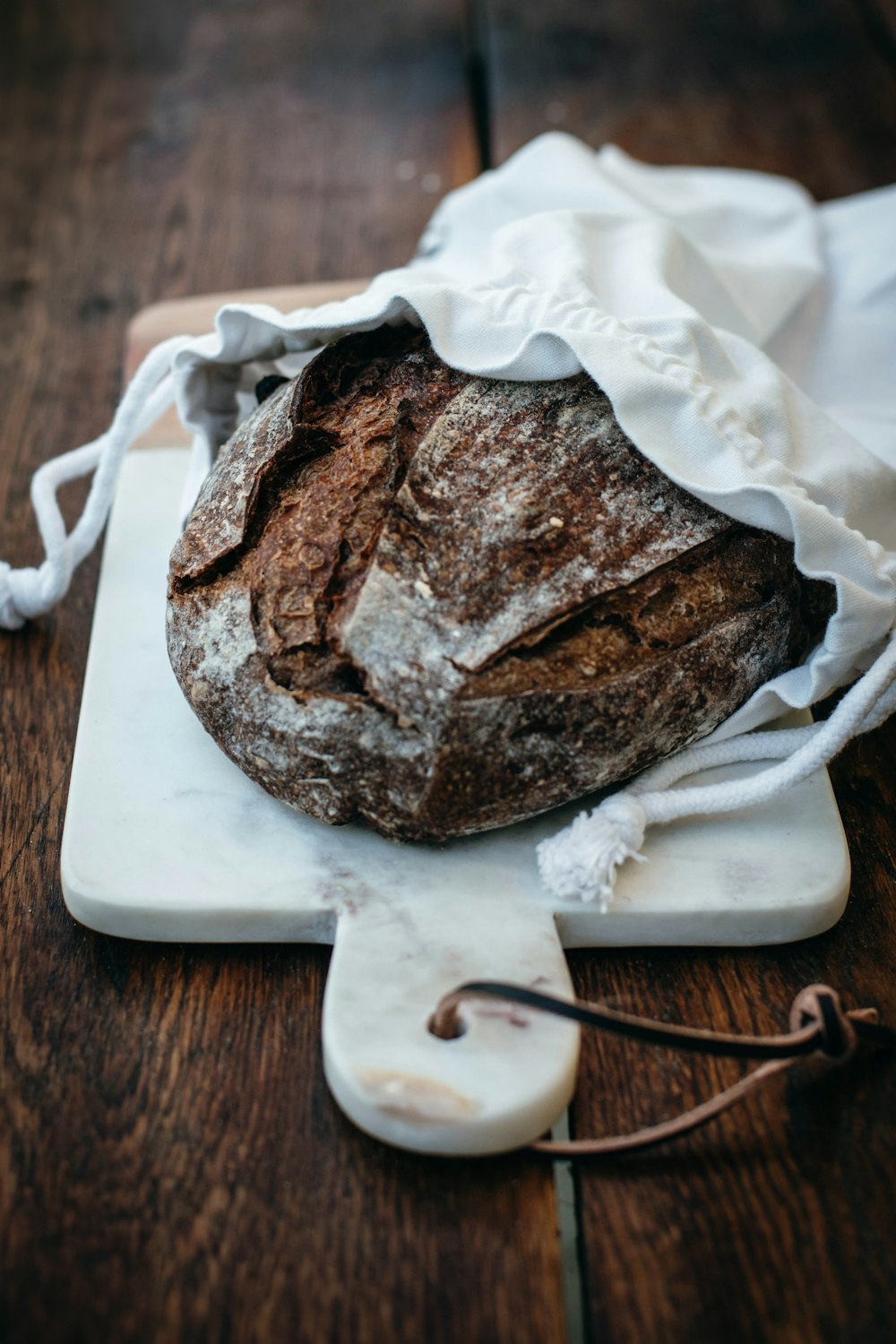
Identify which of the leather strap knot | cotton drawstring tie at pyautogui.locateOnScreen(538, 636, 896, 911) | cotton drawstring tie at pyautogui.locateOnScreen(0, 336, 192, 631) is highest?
cotton drawstring tie at pyautogui.locateOnScreen(0, 336, 192, 631)

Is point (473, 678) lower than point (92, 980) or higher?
higher

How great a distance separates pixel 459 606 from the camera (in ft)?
2.61

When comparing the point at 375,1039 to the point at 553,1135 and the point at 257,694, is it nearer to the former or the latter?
the point at 553,1135

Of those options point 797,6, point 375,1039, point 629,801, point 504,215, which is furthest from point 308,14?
point 375,1039

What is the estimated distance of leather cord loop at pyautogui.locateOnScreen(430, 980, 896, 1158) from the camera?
0.71 meters

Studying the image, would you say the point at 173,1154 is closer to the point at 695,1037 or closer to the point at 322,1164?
the point at 322,1164

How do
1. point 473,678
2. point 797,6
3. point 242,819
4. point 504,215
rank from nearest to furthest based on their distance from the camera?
point 473,678 < point 242,819 < point 504,215 < point 797,6

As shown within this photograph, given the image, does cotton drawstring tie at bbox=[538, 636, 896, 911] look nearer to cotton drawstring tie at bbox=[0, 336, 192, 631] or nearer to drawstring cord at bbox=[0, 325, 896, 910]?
drawstring cord at bbox=[0, 325, 896, 910]

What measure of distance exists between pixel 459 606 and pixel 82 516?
466 mm

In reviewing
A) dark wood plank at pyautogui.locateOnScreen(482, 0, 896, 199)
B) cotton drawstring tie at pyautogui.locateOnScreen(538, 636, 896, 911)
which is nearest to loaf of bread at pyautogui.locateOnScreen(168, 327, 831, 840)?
cotton drawstring tie at pyautogui.locateOnScreen(538, 636, 896, 911)

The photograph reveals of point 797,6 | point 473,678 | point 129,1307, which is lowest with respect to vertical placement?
point 797,6

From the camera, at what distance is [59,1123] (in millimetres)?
754

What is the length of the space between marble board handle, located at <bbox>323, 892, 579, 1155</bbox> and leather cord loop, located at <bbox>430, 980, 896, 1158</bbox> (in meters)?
0.02

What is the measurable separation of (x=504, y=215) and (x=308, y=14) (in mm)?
1112
